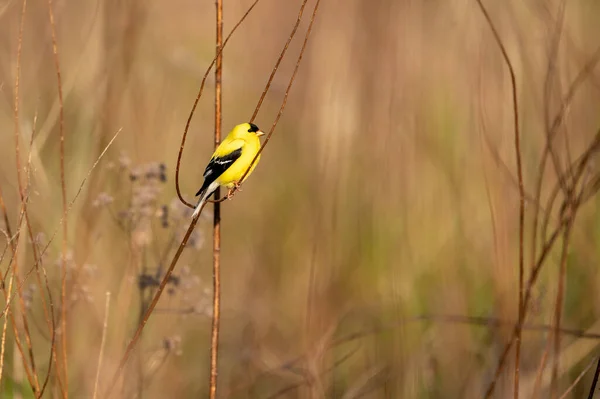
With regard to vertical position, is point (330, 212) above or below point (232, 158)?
below

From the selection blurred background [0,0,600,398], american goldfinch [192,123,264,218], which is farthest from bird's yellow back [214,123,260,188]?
blurred background [0,0,600,398]

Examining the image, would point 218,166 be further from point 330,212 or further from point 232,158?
point 330,212

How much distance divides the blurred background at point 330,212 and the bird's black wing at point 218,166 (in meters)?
0.13

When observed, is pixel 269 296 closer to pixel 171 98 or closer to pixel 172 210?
pixel 172 210

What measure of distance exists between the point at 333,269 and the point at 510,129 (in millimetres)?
648

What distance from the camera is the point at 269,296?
9.10 feet

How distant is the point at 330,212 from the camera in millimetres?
2408

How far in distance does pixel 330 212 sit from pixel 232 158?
50cm

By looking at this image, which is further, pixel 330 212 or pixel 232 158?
pixel 330 212

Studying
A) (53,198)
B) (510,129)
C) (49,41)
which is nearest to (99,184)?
(53,198)

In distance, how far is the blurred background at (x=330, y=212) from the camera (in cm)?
207

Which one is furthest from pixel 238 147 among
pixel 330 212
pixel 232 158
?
pixel 330 212

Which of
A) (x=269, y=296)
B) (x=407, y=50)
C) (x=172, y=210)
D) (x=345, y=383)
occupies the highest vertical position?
(x=407, y=50)

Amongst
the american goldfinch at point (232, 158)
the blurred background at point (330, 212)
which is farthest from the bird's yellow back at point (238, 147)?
the blurred background at point (330, 212)
